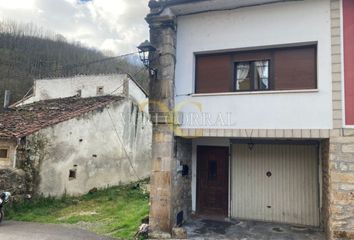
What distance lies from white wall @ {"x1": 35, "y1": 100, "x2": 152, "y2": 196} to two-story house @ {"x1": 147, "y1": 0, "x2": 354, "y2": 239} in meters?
5.97

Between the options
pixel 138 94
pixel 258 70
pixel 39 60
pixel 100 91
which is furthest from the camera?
pixel 39 60

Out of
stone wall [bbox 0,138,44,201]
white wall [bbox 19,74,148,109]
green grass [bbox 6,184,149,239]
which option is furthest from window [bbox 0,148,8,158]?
white wall [bbox 19,74,148,109]

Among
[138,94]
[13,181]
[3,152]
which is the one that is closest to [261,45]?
[13,181]

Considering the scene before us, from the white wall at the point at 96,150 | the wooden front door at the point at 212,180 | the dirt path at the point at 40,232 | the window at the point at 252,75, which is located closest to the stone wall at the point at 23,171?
the white wall at the point at 96,150

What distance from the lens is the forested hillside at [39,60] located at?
26203mm

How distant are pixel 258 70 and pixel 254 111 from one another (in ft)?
4.16

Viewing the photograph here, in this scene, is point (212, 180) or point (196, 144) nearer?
point (212, 180)

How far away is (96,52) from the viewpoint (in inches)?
1357

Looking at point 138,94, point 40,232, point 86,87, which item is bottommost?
point 40,232

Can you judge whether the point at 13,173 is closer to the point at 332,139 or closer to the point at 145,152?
the point at 145,152

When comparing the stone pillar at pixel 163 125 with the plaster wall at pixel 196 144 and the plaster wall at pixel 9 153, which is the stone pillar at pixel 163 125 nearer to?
the plaster wall at pixel 196 144

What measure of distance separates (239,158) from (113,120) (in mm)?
8124

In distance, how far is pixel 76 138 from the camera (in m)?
14.0

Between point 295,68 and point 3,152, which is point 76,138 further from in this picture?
point 295,68
